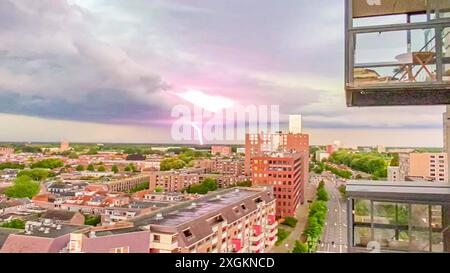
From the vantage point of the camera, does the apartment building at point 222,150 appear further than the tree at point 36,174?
Yes

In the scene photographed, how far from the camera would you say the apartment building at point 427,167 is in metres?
1.65

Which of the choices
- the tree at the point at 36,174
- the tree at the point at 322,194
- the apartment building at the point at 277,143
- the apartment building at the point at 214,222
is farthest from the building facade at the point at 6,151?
the tree at the point at 322,194

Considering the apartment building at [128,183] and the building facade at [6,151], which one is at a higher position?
the building facade at [6,151]

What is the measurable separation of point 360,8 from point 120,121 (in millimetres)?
1912

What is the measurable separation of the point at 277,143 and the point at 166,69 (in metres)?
1.04

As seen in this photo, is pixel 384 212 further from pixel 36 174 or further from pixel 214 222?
pixel 36 174

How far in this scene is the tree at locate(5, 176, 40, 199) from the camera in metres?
2.14

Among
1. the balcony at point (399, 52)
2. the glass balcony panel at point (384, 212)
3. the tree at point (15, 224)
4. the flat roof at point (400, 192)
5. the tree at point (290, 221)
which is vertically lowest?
the tree at point (290, 221)

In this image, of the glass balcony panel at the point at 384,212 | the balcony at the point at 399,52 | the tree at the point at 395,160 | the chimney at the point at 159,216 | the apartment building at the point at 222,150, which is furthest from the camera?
the chimney at the point at 159,216

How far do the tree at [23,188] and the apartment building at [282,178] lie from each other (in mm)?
1851

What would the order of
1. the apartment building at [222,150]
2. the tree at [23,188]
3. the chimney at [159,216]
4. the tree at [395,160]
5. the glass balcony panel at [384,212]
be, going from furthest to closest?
the chimney at [159,216], the apartment building at [222,150], the tree at [23,188], the tree at [395,160], the glass balcony panel at [384,212]

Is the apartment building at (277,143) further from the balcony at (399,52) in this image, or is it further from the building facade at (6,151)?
the building facade at (6,151)

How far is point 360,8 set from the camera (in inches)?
50.5
